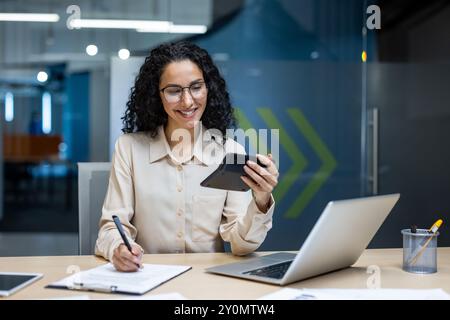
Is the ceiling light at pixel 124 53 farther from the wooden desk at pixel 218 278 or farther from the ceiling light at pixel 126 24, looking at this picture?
the wooden desk at pixel 218 278

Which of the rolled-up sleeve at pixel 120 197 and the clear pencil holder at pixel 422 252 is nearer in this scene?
the clear pencil holder at pixel 422 252

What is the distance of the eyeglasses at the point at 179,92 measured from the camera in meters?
2.01

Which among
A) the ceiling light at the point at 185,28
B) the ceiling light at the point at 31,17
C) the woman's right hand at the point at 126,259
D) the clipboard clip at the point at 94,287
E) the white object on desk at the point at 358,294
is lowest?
the white object on desk at the point at 358,294

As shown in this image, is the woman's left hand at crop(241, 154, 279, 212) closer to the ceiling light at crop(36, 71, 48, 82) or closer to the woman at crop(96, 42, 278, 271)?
the woman at crop(96, 42, 278, 271)

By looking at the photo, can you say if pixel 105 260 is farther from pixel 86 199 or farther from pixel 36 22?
pixel 36 22

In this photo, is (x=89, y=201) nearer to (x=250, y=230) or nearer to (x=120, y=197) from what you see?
(x=120, y=197)

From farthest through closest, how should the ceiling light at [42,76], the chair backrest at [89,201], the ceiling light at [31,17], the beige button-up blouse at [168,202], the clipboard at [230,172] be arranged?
the ceiling light at [42,76], the ceiling light at [31,17], the chair backrest at [89,201], the beige button-up blouse at [168,202], the clipboard at [230,172]

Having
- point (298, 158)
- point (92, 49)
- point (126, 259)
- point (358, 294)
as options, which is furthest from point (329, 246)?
point (92, 49)

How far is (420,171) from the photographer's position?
13.4ft

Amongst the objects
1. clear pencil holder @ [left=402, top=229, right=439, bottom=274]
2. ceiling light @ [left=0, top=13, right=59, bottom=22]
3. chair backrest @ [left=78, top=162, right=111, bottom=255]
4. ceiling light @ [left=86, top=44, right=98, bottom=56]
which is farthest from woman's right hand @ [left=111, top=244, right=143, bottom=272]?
ceiling light @ [left=0, top=13, right=59, bottom=22]

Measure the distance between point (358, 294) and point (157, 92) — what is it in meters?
1.16

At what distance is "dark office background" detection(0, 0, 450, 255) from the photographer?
3.86m

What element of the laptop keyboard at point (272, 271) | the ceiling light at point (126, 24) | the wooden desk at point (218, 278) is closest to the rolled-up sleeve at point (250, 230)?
the wooden desk at point (218, 278)
